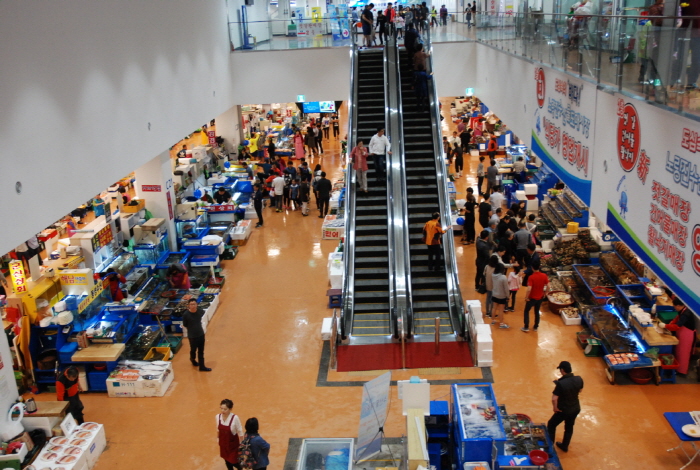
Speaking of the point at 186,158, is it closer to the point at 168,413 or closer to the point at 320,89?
the point at 320,89

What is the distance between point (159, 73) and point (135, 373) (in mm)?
6585

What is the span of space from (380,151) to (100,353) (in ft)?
23.0

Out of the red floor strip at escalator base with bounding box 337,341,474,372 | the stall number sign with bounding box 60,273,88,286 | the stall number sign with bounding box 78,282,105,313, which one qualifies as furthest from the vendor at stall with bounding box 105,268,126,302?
the red floor strip at escalator base with bounding box 337,341,474,372

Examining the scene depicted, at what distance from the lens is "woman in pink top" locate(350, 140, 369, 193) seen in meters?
13.8

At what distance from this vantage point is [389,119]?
15.9 m

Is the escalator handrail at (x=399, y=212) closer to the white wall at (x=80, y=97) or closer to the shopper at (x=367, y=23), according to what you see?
the shopper at (x=367, y=23)

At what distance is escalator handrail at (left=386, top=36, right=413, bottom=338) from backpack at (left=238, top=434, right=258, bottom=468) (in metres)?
3.99

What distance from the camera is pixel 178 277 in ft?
43.5

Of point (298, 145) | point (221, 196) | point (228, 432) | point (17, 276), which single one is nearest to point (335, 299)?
point (228, 432)

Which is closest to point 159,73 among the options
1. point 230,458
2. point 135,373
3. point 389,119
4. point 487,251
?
point 389,119

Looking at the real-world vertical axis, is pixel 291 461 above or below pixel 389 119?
below

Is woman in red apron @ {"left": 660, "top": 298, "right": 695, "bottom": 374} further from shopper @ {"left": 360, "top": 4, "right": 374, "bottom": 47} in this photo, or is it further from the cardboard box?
shopper @ {"left": 360, "top": 4, "right": 374, "bottom": 47}

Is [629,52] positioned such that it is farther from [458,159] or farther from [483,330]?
[458,159]

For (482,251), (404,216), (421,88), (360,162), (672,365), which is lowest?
(672,365)
